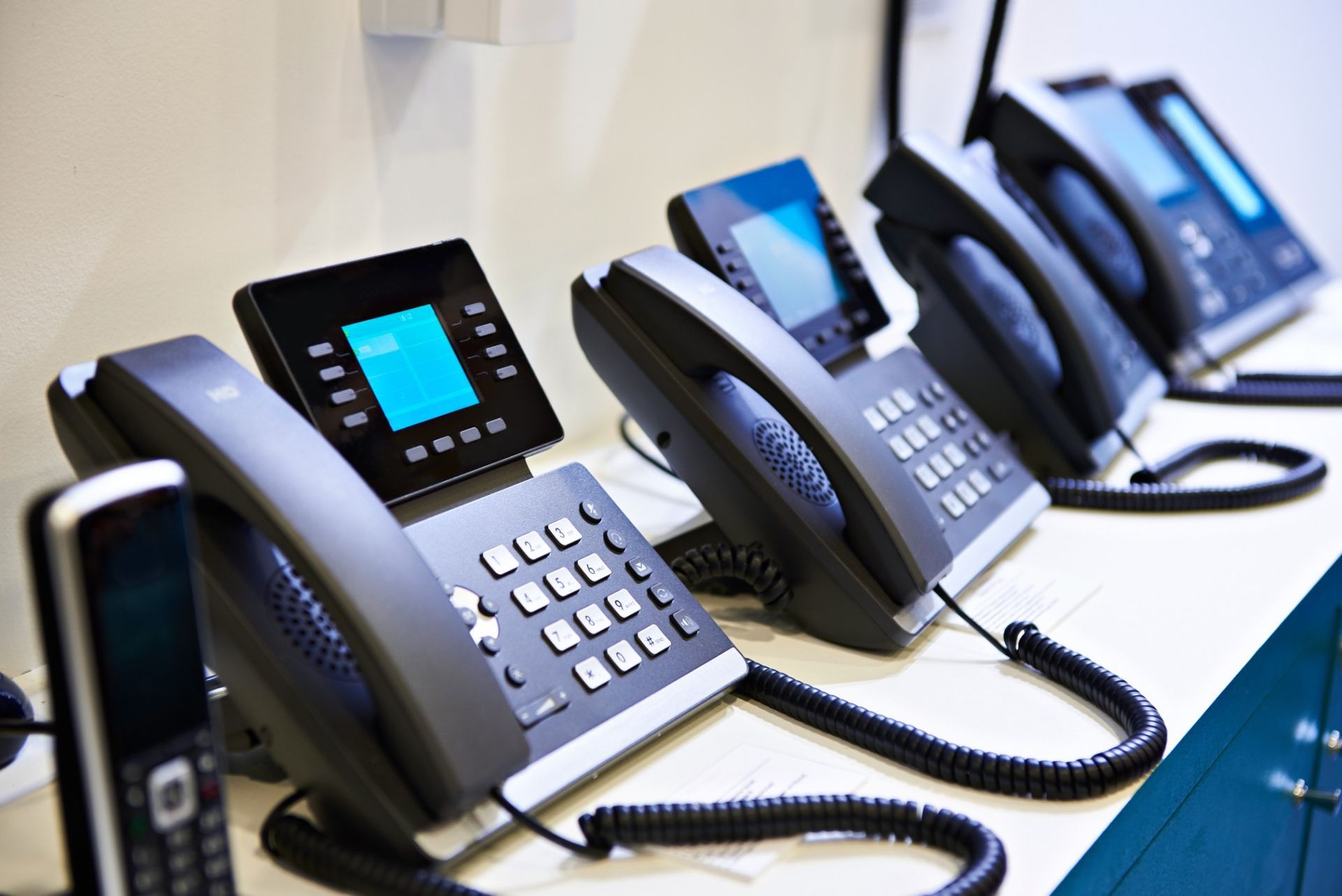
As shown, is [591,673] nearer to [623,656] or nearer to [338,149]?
[623,656]

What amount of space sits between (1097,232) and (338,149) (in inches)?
31.7

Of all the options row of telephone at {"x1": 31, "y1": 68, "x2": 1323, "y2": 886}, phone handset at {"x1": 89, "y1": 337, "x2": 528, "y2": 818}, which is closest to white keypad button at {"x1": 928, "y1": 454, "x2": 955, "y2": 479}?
row of telephone at {"x1": 31, "y1": 68, "x2": 1323, "y2": 886}

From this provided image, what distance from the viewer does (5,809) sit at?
573mm

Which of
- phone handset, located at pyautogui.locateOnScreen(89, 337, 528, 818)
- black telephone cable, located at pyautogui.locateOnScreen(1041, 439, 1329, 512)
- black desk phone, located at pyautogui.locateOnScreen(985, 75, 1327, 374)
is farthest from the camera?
black desk phone, located at pyautogui.locateOnScreen(985, 75, 1327, 374)

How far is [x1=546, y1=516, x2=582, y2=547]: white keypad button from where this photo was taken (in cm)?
68

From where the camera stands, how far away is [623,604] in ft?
2.19

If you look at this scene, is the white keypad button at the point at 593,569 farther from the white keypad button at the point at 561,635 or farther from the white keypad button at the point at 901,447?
the white keypad button at the point at 901,447

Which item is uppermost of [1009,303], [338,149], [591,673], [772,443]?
[338,149]

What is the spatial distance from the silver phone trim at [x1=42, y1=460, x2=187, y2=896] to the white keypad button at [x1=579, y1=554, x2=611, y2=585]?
0.92 feet

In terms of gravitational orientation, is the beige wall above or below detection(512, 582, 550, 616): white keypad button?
above

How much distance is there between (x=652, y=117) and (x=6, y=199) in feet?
1.88

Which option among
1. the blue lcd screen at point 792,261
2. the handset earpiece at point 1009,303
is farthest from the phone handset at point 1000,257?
the blue lcd screen at point 792,261

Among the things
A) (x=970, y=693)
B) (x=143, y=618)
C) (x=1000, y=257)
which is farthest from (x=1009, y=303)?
(x=143, y=618)

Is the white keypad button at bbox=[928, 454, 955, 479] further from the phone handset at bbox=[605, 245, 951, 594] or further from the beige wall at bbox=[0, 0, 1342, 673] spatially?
the beige wall at bbox=[0, 0, 1342, 673]
